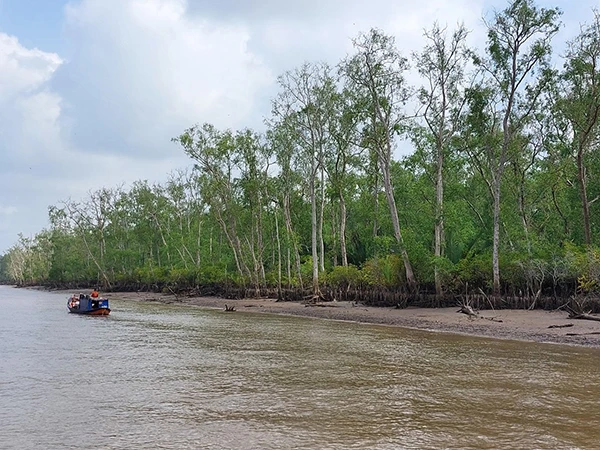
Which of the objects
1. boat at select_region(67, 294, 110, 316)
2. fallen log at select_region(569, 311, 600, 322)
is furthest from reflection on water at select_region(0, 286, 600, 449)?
boat at select_region(67, 294, 110, 316)

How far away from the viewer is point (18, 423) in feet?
28.8

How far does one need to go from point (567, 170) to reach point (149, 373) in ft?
91.2

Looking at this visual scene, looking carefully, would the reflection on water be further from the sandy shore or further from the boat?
the boat

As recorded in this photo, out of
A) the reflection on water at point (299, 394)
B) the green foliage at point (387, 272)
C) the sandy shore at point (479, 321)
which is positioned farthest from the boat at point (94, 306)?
the green foliage at point (387, 272)

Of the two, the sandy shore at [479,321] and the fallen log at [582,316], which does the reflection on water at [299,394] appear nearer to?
A: the sandy shore at [479,321]

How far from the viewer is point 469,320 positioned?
22.2m

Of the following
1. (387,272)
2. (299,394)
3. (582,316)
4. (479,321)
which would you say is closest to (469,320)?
(479,321)

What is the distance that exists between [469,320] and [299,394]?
1361 centimetres

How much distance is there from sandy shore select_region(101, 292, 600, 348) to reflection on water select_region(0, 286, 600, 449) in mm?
1519

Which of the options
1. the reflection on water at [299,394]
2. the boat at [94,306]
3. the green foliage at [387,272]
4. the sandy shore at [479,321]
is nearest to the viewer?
the reflection on water at [299,394]

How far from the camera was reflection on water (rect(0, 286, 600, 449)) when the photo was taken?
7879mm

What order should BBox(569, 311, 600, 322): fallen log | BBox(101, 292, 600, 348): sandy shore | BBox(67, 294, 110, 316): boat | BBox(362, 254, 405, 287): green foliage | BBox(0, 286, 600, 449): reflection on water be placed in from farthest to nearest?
1. BBox(67, 294, 110, 316): boat
2. BBox(362, 254, 405, 287): green foliage
3. BBox(569, 311, 600, 322): fallen log
4. BBox(101, 292, 600, 348): sandy shore
5. BBox(0, 286, 600, 449): reflection on water

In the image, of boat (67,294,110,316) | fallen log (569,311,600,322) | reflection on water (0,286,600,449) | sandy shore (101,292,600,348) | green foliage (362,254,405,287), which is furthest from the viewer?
boat (67,294,110,316)

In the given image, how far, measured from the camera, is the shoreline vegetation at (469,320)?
18172mm
